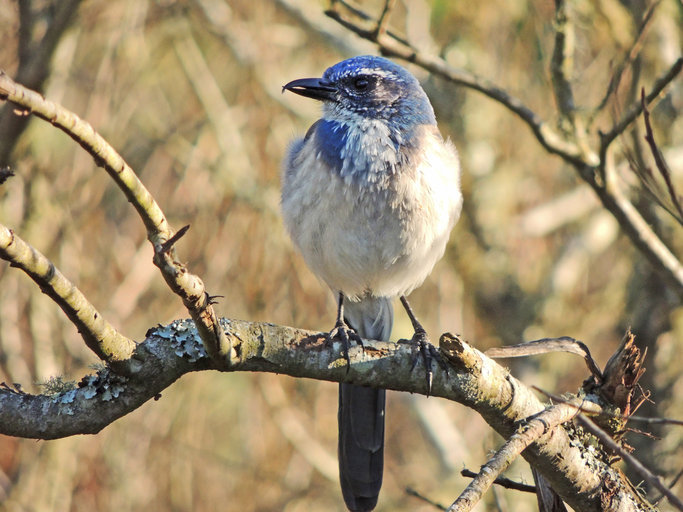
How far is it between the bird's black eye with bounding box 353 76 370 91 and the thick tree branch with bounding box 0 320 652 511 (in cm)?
208

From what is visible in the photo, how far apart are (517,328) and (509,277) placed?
444mm

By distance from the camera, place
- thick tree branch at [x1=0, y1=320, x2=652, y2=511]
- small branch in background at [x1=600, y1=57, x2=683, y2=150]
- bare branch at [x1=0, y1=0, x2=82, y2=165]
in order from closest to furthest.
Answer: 1. thick tree branch at [x1=0, y1=320, x2=652, y2=511]
2. small branch in background at [x1=600, y1=57, x2=683, y2=150]
3. bare branch at [x1=0, y1=0, x2=82, y2=165]

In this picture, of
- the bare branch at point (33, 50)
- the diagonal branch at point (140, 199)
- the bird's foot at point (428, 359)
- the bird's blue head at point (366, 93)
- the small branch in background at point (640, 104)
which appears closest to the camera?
the diagonal branch at point (140, 199)

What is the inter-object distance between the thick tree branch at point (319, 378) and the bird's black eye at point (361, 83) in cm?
208

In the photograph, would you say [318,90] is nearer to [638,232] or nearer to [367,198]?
[367,198]

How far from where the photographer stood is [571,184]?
7844mm

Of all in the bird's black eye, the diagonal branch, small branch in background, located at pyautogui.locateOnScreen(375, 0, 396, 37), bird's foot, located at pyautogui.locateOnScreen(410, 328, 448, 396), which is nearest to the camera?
the diagonal branch

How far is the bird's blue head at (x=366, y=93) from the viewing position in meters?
4.60

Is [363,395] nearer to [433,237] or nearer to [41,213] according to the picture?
[433,237]

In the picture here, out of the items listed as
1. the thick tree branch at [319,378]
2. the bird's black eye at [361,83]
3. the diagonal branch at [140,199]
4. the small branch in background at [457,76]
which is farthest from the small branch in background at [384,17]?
the diagonal branch at [140,199]

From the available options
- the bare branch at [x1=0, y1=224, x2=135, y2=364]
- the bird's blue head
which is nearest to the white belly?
the bird's blue head

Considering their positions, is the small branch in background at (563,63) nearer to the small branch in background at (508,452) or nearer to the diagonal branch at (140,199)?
the small branch in background at (508,452)

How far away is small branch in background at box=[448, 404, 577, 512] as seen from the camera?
7.45ft

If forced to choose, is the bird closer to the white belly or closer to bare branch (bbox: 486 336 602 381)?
the white belly
